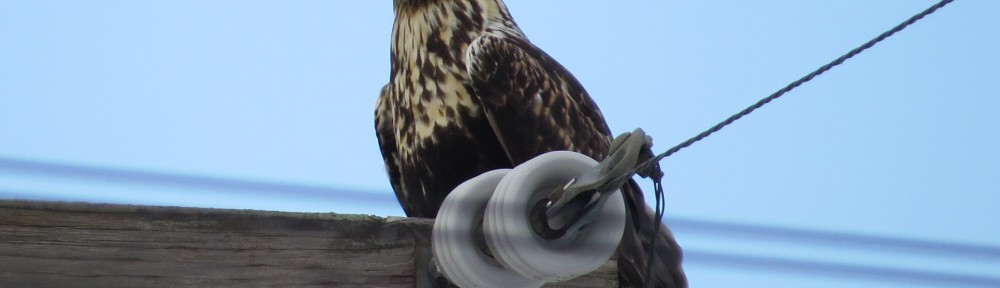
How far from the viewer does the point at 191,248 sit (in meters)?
2.82

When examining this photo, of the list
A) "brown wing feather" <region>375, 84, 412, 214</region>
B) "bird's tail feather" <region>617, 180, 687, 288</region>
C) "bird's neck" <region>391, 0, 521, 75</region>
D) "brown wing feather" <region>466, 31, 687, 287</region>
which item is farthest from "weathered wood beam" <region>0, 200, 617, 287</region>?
"brown wing feather" <region>375, 84, 412, 214</region>

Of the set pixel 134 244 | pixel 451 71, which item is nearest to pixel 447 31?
pixel 451 71

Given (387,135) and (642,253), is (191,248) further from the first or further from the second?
(387,135)

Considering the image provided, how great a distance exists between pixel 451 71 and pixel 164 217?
2872 millimetres

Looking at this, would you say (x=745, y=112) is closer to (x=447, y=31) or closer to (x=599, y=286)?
(x=599, y=286)

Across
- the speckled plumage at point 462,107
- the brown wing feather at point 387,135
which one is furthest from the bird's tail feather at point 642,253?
the brown wing feather at point 387,135

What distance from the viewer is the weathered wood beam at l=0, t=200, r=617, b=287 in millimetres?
2734

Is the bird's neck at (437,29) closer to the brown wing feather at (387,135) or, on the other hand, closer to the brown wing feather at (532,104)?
the brown wing feather at (532,104)

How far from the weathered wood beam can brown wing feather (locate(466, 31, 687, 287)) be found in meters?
2.09

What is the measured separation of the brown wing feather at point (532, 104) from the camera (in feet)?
18.4

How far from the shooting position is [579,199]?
267cm

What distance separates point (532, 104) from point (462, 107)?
339 mm

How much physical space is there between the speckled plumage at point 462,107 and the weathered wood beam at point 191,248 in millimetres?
2325

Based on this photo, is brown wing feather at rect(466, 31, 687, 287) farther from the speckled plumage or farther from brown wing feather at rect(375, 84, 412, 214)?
brown wing feather at rect(375, 84, 412, 214)
